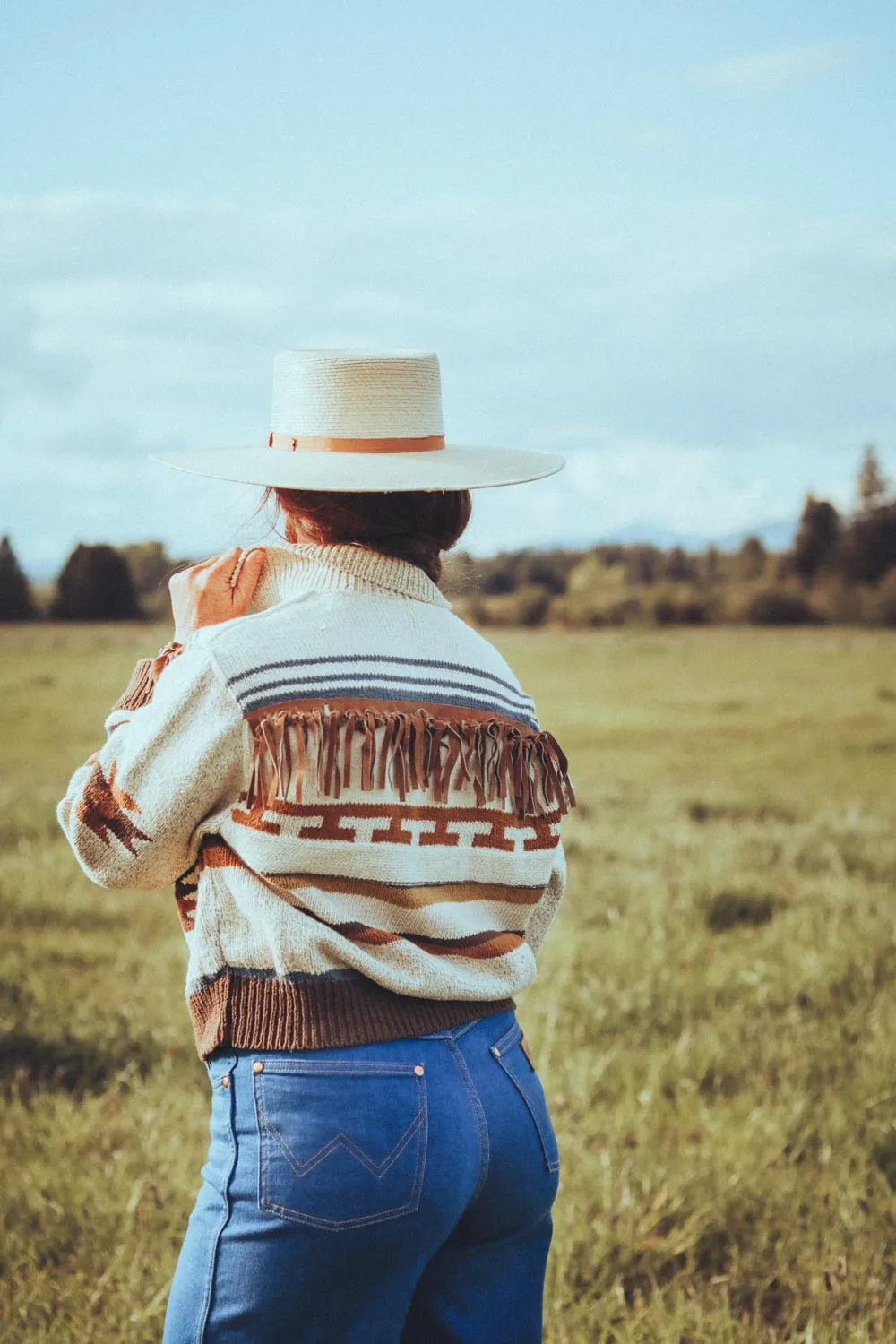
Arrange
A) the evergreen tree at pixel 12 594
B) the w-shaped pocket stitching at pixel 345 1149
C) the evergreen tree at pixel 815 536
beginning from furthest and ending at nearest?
the evergreen tree at pixel 815 536 → the evergreen tree at pixel 12 594 → the w-shaped pocket stitching at pixel 345 1149

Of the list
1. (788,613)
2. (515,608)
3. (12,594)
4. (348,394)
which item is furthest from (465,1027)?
(788,613)

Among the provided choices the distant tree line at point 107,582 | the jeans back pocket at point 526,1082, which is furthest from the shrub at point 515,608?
the jeans back pocket at point 526,1082

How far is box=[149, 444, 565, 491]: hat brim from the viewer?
161 centimetres

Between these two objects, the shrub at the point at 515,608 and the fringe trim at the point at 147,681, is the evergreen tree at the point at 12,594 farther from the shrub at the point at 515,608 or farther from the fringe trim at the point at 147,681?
the fringe trim at the point at 147,681

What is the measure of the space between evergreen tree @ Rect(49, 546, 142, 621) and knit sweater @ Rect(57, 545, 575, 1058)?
515 cm

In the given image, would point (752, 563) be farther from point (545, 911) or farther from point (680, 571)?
point (545, 911)

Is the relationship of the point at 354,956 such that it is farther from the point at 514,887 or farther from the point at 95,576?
the point at 95,576

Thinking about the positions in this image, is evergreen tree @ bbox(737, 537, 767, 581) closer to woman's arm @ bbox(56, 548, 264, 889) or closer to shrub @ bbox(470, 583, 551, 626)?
shrub @ bbox(470, 583, 551, 626)

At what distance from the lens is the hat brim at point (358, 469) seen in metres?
1.61

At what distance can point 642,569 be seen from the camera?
1020 cm

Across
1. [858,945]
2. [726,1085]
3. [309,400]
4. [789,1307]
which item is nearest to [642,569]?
[858,945]

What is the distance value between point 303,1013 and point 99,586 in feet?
18.1

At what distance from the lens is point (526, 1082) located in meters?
1.64

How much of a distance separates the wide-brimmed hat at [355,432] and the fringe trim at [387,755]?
1.08 ft
